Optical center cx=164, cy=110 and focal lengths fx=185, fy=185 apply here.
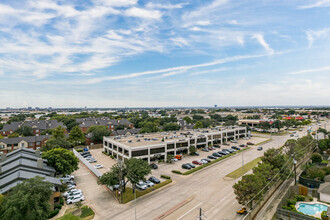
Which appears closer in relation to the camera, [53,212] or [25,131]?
[53,212]

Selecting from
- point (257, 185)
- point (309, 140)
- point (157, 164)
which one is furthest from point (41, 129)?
point (309, 140)

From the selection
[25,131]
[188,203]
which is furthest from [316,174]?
[25,131]

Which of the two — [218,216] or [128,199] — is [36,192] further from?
[218,216]

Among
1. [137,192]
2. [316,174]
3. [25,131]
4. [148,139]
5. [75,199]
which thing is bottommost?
[137,192]

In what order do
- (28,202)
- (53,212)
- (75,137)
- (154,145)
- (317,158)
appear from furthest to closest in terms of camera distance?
(75,137)
(154,145)
(317,158)
(53,212)
(28,202)

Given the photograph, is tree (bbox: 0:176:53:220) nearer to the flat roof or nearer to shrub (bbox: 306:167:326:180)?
the flat roof

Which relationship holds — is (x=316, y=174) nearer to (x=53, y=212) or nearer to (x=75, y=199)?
(x=75, y=199)

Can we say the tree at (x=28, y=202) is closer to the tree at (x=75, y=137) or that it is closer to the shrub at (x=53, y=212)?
the shrub at (x=53, y=212)
